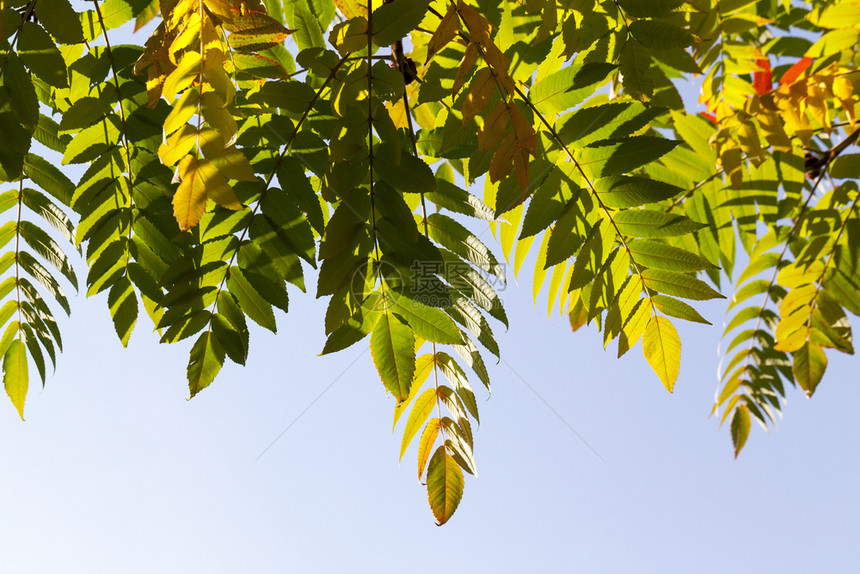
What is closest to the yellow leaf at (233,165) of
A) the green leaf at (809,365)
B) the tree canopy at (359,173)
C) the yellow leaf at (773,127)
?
the tree canopy at (359,173)

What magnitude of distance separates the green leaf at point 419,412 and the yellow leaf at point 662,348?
1.75 ft

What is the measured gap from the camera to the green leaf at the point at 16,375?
1678 mm

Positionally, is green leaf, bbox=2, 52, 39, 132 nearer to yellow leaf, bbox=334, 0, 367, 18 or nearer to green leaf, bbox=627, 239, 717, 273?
yellow leaf, bbox=334, 0, 367, 18

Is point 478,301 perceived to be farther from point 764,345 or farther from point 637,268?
point 764,345

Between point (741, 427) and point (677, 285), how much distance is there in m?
1.77

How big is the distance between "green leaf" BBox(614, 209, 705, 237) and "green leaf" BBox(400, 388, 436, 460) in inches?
24.4

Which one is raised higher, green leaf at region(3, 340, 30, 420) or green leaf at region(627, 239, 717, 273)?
green leaf at region(627, 239, 717, 273)

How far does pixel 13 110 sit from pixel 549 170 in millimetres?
1098

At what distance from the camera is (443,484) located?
1451 millimetres

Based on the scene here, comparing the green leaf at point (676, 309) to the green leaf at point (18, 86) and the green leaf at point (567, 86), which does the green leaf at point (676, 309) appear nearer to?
the green leaf at point (567, 86)

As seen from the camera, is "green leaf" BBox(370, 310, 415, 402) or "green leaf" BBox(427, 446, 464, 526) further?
"green leaf" BBox(427, 446, 464, 526)

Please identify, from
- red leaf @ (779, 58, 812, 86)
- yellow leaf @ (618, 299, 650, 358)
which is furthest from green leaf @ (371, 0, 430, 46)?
red leaf @ (779, 58, 812, 86)

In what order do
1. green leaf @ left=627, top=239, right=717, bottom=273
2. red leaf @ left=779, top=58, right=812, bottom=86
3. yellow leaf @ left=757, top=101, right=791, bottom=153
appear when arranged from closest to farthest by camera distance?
1. green leaf @ left=627, top=239, right=717, bottom=273
2. yellow leaf @ left=757, top=101, right=791, bottom=153
3. red leaf @ left=779, top=58, right=812, bottom=86

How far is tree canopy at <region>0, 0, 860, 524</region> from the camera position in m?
1.15
